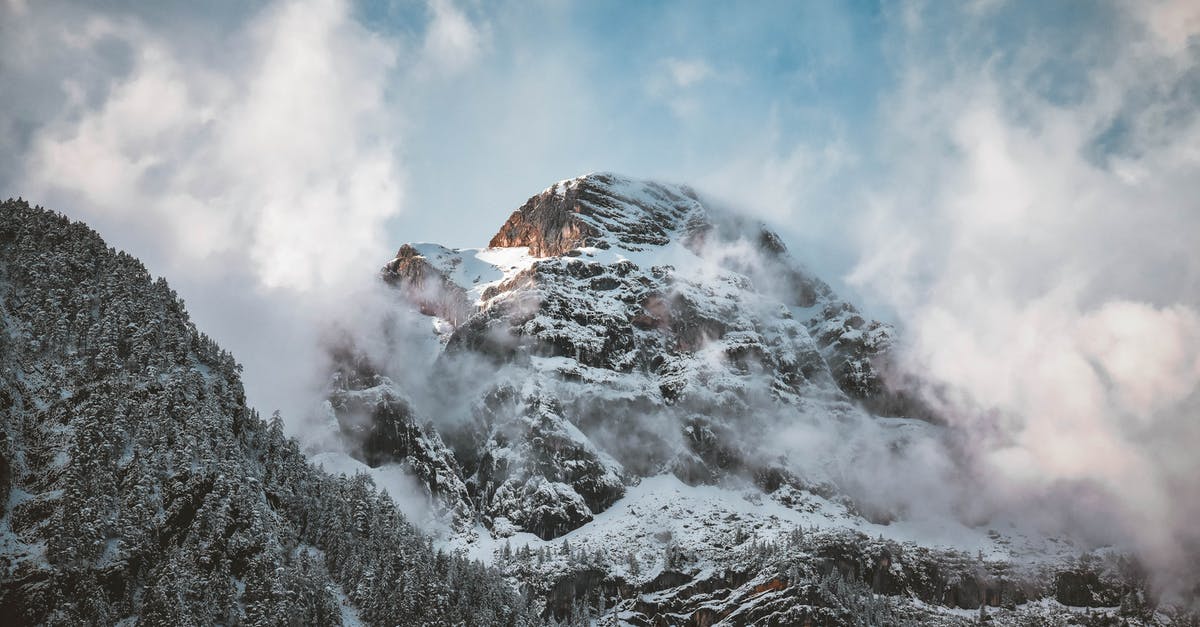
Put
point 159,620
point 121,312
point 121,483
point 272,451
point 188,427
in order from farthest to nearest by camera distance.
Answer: point 272,451, point 121,312, point 188,427, point 121,483, point 159,620

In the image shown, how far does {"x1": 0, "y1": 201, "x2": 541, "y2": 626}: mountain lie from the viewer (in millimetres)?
111188

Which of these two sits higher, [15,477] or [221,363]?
[221,363]

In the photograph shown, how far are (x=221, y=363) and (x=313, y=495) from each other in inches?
979

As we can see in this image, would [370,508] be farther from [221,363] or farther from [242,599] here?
[242,599]

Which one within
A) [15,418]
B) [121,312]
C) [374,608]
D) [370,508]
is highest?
[121,312]

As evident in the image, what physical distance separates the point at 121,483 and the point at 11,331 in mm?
26112

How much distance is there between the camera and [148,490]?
12050 cm

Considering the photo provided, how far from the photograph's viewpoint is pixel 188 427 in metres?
131

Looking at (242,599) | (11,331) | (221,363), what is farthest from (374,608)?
(11,331)

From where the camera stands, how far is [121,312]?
14038cm

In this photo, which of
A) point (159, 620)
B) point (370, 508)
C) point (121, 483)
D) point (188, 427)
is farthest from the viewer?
point (370, 508)

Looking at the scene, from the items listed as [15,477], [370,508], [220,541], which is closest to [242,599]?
[220,541]

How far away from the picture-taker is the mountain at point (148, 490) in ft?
365

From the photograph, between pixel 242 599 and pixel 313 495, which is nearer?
pixel 242 599
